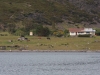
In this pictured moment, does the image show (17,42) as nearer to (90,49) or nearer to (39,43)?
(39,43)

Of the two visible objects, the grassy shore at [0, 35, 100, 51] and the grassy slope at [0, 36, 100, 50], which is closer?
the grassy shore at [0, 35, 100, 51]

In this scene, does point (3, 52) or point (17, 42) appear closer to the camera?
point (3, 52)

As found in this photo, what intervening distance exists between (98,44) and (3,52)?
28409 mm
